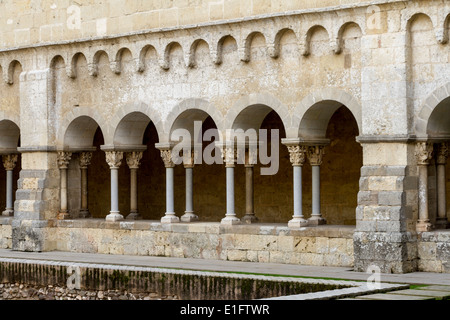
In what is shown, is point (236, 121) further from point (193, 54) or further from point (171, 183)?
point (171, 183)

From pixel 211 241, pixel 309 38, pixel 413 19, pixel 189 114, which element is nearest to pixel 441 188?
pixel 413 19

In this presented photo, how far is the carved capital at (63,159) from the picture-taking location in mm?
23172

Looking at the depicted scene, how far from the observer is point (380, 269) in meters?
17.7

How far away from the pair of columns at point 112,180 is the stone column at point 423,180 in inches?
259

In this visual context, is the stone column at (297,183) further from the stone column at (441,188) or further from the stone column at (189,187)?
the stone column at (189,187)

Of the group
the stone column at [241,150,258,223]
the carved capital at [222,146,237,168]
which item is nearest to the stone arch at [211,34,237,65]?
the carved capital at [222,146,237,168]

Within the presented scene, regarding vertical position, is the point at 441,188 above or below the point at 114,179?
below

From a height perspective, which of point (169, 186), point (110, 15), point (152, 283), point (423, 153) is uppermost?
point (110, 15)

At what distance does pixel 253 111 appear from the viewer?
66.9 ft

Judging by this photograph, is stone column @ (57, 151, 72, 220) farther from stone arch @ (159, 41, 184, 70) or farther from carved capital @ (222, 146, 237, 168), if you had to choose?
carved capital @ (222, 146, 237, 168)

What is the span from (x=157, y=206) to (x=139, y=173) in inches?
35.0

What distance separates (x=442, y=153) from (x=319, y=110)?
7.15 ft

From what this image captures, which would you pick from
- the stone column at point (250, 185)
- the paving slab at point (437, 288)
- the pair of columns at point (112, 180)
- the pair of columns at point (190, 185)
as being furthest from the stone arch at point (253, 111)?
the paving slab at point (437, 288)

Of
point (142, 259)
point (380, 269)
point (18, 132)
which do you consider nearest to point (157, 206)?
point (18, 132)
